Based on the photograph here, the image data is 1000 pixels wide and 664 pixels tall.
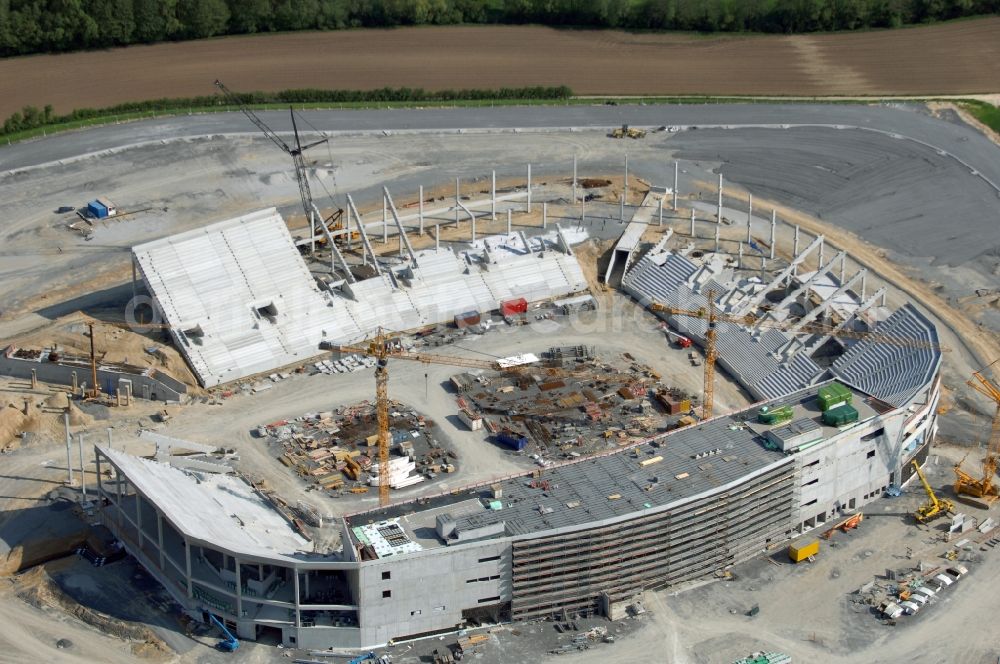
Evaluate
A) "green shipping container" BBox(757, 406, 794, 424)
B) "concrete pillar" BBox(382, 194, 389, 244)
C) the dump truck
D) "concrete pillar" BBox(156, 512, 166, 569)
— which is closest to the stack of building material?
"concrete pillar" BBox(156, 512, 166, 569)

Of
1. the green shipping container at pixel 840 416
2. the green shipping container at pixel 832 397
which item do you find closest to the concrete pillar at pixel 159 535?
the green shipping container at pixel 840 416

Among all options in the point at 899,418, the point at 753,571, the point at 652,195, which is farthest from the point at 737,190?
the point at 753,571

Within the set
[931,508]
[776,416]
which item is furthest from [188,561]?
[931,508]

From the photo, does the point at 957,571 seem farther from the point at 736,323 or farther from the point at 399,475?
the point at 399,475

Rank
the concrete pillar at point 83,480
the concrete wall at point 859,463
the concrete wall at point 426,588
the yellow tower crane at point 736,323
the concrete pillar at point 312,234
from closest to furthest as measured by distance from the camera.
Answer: the concrete wall at point 426,588
the concrete wall at point 859,463
the concrete pillar at point 83,480
the yellow tower crane at point 736,323
the concrete pillar at point 312,234

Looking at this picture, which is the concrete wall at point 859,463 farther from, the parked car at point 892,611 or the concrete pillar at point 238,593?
the concrete pillar at point 238,593

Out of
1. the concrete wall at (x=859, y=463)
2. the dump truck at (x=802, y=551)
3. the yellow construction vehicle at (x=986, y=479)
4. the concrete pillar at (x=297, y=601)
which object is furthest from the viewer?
the yellow construction vehicle at (x=986, y=479)

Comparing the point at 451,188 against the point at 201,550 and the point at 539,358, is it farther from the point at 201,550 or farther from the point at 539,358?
the point at 201,550
